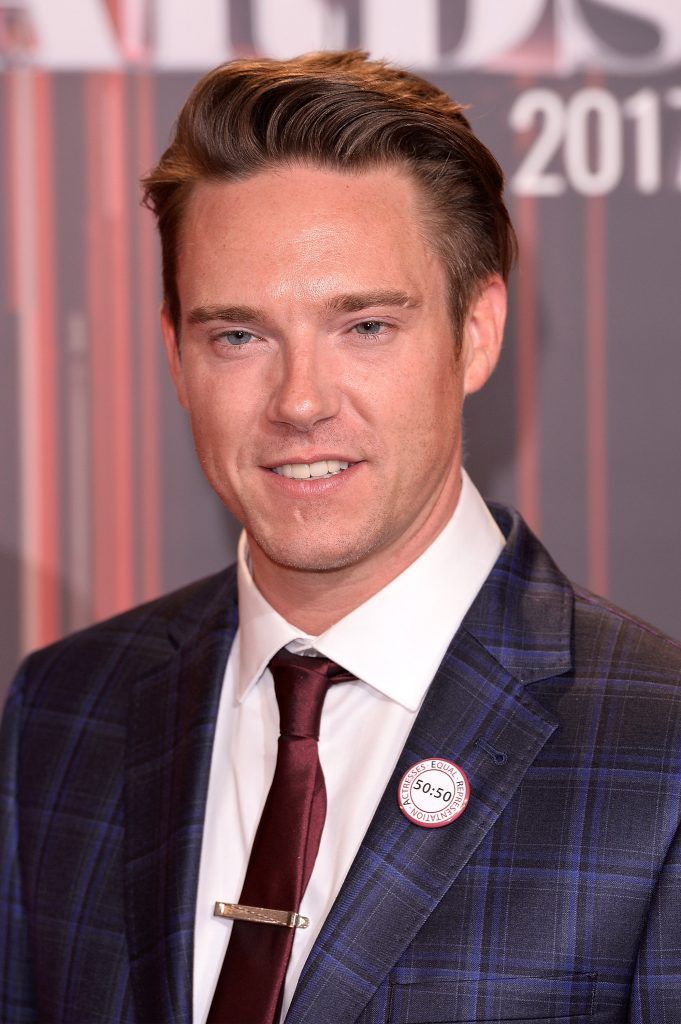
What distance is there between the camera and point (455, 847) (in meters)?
1.85

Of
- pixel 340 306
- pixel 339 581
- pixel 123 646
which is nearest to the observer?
pixel 340 306

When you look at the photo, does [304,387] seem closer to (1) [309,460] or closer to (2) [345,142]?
(1) [309,460]

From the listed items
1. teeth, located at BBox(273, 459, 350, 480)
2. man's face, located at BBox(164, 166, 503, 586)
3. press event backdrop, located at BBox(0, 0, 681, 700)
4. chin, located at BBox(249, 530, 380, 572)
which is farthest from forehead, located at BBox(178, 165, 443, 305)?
press event backdrop, located at BBox(0, 0, 681, 700)

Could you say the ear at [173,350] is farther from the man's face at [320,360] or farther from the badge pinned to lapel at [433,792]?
the badge pinned to lapel at [433,792]

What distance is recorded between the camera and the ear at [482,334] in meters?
2.22

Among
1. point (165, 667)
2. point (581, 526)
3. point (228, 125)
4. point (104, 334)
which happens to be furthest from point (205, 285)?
point (581, 526)

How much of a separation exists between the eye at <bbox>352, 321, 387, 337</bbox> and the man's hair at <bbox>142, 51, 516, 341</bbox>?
0.16 metres

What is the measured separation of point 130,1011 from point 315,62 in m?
1.40

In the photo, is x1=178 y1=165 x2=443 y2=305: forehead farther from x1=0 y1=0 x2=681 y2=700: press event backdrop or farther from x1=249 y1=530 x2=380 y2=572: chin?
x1=0 y1=0 x2=681 y2=700: press event backdrop

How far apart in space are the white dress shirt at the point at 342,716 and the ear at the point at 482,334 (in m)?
0.18

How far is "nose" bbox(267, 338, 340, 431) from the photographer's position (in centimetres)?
193

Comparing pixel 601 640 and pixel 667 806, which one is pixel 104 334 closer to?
pixel 601 640

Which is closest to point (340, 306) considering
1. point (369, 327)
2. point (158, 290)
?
point (369, 327)

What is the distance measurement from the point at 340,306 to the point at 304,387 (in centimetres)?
13
